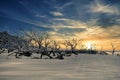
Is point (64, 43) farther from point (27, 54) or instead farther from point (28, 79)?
point (28, 79)

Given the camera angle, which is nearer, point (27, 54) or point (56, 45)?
A: point (27, 54)

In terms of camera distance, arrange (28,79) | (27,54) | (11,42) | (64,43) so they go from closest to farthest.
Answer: (28,79), (27,54), (11,42), (64,43)

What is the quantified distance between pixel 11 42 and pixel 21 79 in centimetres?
10434

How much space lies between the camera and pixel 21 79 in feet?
33.2

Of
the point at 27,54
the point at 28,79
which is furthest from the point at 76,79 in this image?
A: the point at 27,54

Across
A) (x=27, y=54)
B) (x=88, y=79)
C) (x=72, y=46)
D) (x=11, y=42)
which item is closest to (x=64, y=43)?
(x=72, y=46)

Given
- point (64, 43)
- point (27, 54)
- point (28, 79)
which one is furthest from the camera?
point (64, 43)

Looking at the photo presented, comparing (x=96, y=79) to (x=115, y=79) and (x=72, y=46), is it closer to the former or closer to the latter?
(x=115, y=79)

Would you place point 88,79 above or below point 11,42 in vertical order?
below

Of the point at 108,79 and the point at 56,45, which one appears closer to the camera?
the point at 108,79

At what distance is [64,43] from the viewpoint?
5187 inches

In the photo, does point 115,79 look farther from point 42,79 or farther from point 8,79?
point 8,79

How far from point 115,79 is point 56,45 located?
10449cm

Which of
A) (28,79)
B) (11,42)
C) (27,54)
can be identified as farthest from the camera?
(11,42)
